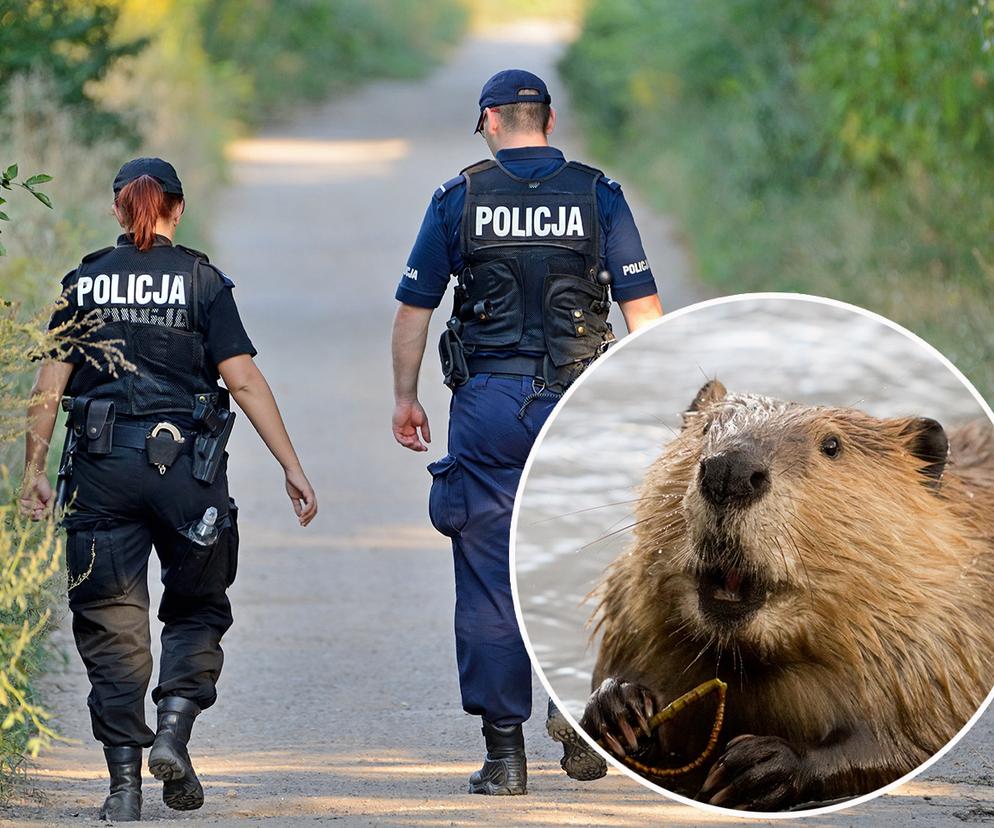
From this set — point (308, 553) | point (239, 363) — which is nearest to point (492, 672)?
point (239, 363)

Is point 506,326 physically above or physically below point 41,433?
above

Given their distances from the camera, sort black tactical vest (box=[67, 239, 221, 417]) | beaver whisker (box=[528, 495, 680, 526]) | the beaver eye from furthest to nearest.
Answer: black tactical vest (box=[67, 239, 221, 417])
beaver whisker (box=[528, 495, 680, 526])
the beaver eye

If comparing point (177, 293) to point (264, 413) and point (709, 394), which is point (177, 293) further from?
point (709, 394)

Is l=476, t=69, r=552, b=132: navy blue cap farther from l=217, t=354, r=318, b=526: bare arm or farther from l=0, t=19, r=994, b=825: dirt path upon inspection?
l=0, t=19, r=994, b=825: dirt path

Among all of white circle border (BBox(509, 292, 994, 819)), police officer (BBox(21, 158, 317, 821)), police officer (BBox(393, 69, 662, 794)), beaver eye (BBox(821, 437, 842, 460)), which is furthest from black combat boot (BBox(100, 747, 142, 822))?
beaver eye (BBox(821, 437, 842, 460))

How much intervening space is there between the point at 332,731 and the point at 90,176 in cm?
945

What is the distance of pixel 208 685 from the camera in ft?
17.3

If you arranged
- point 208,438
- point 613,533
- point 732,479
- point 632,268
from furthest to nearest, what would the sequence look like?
1. point 632,268
2. point 208,438
3. point 613,533
4. point 732,479

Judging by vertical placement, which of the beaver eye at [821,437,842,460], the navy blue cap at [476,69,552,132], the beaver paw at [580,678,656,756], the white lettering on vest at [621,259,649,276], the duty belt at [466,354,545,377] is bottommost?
the beaver paw at [580,678,656,756]

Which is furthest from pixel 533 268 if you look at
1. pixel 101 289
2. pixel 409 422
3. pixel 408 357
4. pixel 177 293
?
pixel 101 289

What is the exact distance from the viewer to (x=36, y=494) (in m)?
5.17

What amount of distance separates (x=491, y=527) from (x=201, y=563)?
873 mm

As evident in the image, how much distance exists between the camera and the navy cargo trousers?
5.25 m

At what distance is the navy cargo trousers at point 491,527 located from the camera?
525cm
